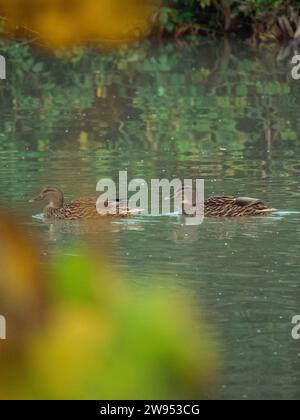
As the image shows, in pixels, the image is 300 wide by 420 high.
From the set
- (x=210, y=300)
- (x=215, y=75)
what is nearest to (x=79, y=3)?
(x=210, y=300)

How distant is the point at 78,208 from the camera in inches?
394

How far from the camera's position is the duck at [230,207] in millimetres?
9664

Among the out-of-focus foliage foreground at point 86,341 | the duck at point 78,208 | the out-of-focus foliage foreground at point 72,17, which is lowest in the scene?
the duck at point 78,208

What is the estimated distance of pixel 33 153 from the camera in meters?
13.3

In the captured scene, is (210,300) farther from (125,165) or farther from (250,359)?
(125,165)

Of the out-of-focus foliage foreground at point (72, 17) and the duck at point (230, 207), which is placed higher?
the out-of-focus foliage foreground at point (72, 17)

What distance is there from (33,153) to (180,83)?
9.03 metres

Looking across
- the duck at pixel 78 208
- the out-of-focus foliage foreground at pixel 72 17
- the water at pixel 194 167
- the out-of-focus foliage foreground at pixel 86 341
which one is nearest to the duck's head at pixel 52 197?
the duck at pixel 78 208

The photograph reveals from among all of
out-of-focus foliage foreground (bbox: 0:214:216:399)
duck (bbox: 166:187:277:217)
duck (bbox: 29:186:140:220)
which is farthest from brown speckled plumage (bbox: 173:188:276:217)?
out-of-focus foliage foreground (bbox: 0:214:216:399)

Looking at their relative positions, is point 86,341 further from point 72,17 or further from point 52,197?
point 52,197

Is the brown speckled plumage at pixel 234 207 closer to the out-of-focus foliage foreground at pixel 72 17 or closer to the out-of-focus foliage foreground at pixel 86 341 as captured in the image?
the out-of-focus foliage foreground at pixel 72 17

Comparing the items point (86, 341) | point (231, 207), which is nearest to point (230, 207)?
point (231, 207)

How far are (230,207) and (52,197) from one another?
1397 mm

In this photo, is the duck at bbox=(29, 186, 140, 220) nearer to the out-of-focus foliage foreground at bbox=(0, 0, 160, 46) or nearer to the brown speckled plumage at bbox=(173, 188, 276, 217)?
the brown speckled plumage at bbox=(173, 188, 276, 217)
